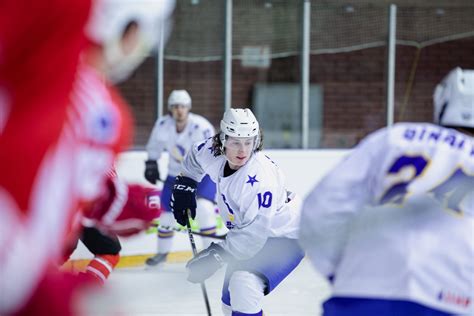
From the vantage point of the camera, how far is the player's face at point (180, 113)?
22.0 ft

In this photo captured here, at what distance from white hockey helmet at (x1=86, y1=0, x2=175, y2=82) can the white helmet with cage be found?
105 inches

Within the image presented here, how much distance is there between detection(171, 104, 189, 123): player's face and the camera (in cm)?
670

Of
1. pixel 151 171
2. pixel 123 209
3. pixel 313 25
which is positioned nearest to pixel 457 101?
pixel 123 209

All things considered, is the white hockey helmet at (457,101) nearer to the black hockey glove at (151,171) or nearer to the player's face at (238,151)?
the player's face at (238,151)

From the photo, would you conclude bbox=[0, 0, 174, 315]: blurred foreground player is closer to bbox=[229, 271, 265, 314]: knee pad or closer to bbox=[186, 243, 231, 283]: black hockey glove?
bbox=[229, 271, 265, 314]: knee pad

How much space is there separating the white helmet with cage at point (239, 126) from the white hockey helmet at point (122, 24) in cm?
266

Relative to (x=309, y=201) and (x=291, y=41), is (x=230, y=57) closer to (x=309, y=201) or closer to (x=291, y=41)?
(x=291, y=41)

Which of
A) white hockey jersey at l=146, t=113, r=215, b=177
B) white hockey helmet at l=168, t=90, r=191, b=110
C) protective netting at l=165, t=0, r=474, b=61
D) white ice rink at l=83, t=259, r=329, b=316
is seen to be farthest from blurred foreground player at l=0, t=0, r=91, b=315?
protective netting at l=165, t=0, r=474, b=61

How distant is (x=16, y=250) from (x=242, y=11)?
660 centimetres

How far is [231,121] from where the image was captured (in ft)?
12.5

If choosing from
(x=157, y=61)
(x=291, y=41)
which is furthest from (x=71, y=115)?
(x=291, y=41)

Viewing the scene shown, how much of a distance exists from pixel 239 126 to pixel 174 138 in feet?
9.59

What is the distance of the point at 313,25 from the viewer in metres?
7.71

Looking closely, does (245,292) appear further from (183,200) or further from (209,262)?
(183,200)
